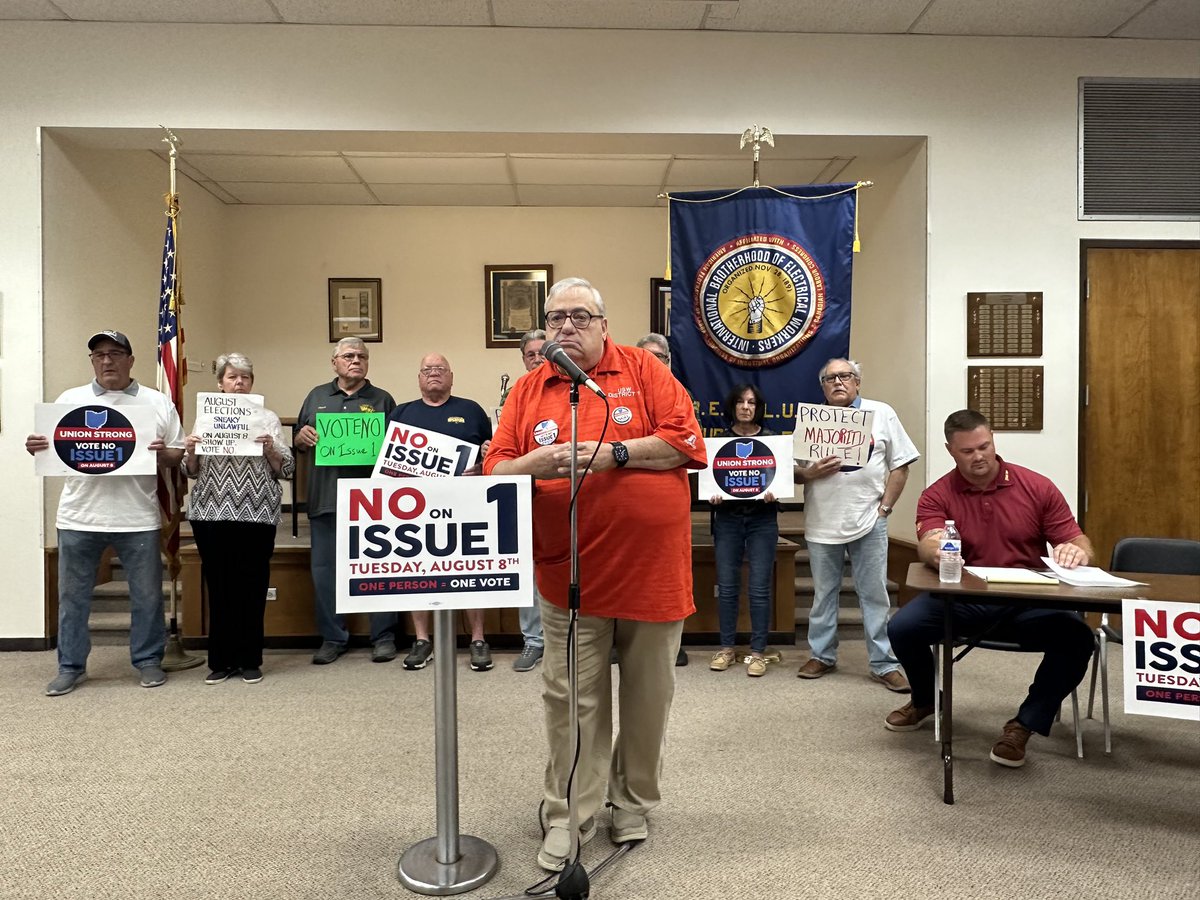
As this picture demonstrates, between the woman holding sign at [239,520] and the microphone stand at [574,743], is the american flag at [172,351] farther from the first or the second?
the microphone stand at [574,743]

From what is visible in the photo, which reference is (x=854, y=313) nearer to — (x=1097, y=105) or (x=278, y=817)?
(x=1097, y=105)

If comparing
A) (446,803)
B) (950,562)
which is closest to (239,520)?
(446,803)

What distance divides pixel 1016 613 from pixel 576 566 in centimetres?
187

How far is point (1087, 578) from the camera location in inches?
101

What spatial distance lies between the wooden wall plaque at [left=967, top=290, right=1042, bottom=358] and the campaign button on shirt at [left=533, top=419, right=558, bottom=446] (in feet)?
11.4

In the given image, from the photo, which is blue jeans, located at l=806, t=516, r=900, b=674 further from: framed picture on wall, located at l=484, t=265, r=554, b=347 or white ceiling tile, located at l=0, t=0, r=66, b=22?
white ceiling tile, located at l=0, t=0, r=66, b=22

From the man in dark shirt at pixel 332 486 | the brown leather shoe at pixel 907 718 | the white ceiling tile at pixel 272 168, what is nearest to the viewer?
the brown leather shoe at pixel 907 718

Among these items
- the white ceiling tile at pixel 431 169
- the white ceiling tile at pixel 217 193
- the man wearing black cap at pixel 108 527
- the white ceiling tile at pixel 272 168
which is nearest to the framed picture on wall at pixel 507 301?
the white ceiling tile at pixel 431 169

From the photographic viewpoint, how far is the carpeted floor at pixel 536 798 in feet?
6.91

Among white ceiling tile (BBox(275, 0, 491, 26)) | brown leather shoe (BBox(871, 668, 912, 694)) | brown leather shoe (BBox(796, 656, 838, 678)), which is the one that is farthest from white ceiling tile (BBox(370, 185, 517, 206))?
brown leather shoe (BBox(871, 668, 912, 694))

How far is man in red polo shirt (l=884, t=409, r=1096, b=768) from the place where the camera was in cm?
280

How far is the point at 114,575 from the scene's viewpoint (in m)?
5.06

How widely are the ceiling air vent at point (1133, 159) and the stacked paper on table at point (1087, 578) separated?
9.67 feet

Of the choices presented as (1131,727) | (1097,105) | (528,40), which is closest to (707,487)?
(1131,727)
